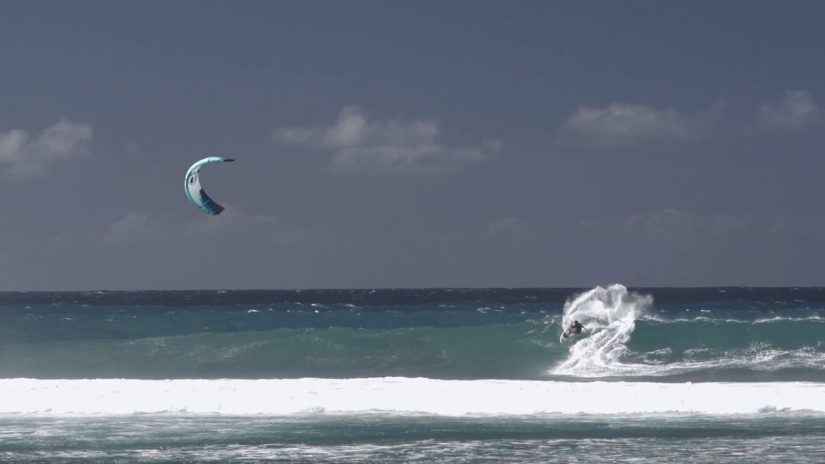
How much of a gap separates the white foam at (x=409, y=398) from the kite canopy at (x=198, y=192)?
482 cm

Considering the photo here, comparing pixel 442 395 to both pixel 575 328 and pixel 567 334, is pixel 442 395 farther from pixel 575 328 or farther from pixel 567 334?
pixel 567 334

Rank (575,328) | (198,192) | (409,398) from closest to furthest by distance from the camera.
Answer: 1. (409,398)
2. (198,192)
3. (575,328)

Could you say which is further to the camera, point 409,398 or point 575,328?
point 575,328

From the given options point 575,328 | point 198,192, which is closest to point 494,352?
point 575,328

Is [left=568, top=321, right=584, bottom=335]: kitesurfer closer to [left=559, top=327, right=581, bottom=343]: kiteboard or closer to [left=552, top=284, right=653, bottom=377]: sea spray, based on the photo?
[left=559, top=327, right=581, bottom=343]: kiteboard

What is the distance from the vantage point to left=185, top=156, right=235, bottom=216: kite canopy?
1166 inches

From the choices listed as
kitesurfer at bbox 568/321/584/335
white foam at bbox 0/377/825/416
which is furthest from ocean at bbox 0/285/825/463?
kitesurfer at bbox 568/321/584/335

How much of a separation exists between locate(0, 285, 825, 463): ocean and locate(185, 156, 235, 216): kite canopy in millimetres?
4246

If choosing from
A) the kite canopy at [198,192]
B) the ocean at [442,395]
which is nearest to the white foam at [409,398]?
the ocean at [442,395]

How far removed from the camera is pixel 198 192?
98.6ft

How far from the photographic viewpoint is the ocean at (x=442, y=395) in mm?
19078

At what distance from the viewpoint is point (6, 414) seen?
2364cm

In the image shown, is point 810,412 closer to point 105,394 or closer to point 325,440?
point 325,440

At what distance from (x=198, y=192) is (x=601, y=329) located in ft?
50.3
